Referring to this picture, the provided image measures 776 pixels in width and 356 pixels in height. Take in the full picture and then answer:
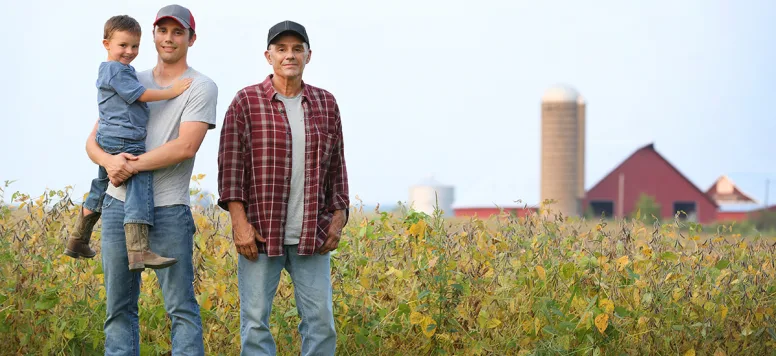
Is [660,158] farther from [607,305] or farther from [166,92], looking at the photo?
[166,92]

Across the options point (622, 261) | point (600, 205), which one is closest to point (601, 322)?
point (622, 261)

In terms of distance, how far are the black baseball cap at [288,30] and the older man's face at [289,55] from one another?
24 millimetres

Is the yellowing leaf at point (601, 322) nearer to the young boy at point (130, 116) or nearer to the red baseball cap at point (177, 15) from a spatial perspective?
the young boy at point (130, 116)

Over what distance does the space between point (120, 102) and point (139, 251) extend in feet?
2.19

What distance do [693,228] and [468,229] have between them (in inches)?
57.6

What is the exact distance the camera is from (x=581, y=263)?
16.7 feet

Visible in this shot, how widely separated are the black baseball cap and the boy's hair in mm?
596

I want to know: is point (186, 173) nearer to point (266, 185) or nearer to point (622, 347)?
point (266, 185)

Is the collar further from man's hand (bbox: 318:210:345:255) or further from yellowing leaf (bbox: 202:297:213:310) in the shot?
yellowing leaf (bbox: 202:297:213:310)

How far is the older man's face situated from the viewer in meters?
3.98

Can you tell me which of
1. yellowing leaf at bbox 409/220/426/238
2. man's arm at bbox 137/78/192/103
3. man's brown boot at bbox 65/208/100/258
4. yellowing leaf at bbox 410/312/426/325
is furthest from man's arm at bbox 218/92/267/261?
yellowing leaf at bbox 409/220/426/238

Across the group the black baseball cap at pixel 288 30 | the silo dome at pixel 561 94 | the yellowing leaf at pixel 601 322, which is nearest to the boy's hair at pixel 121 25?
the black baseball cap at pixel 288 30

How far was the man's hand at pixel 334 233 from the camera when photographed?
404cm

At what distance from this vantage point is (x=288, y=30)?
3953 mm
